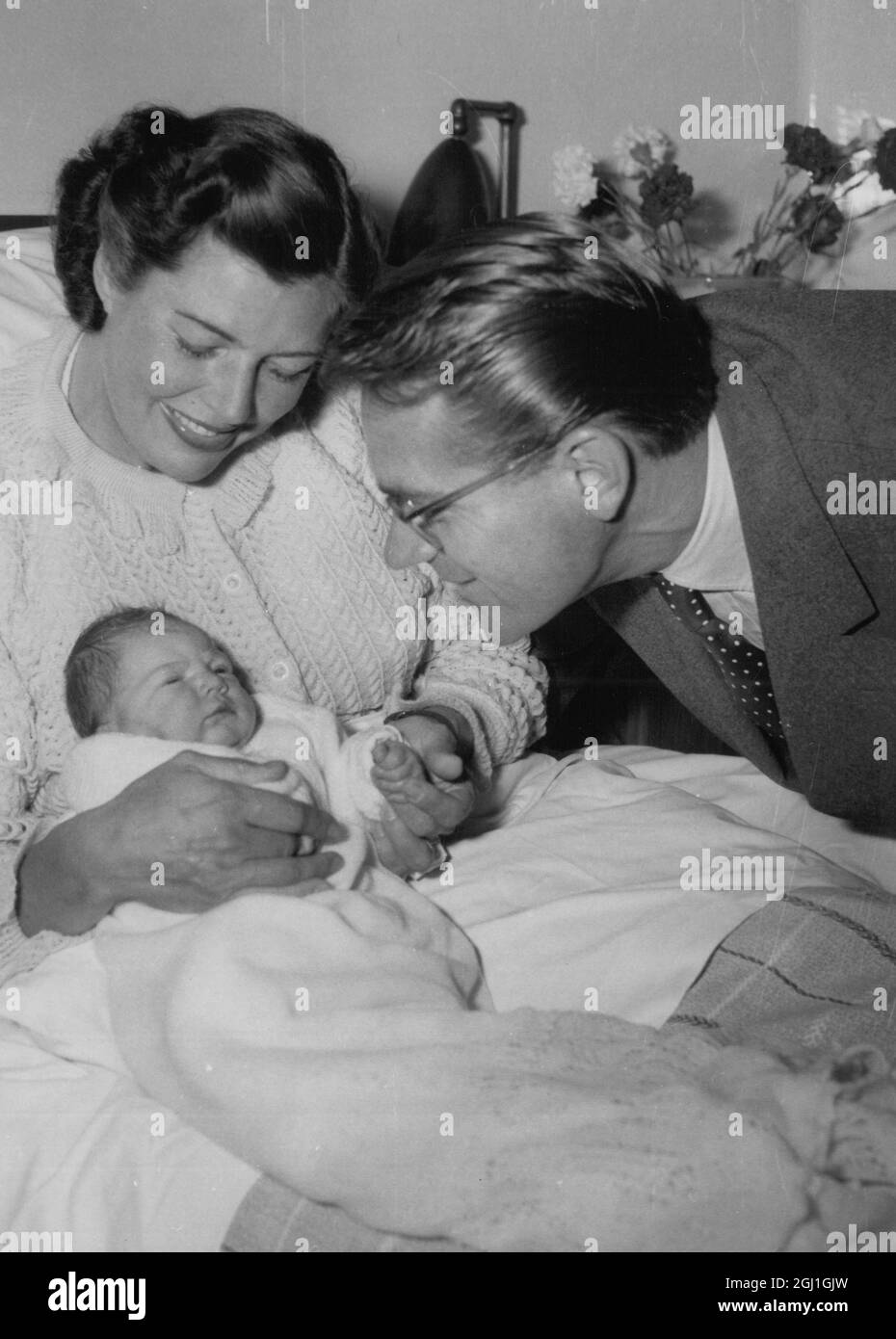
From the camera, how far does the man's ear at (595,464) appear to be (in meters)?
1.20

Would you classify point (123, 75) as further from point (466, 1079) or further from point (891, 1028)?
point (891, 1028)

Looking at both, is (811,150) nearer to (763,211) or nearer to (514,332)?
(763,211)

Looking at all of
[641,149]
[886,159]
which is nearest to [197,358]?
[641,149]

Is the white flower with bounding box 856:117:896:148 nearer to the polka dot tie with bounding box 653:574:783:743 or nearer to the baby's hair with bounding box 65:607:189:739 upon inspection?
the polka dot tie with bounding box 653:574:783:743

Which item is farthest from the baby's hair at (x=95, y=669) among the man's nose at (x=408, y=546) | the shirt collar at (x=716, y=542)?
the shirt collar at (x=716, y=542)

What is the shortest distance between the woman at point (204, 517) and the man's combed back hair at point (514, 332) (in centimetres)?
10

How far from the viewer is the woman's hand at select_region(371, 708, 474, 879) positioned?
1.27 meters

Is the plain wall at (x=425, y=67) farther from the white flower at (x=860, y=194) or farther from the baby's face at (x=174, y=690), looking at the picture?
the baby's face at (x=174, y=690)

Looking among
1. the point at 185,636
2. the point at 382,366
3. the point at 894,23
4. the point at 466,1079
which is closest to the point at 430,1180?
the point at 466,1079

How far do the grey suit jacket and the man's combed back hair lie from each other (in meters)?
0.15

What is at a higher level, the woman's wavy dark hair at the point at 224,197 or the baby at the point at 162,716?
the woman's wavy dark hair at the point at 224,197

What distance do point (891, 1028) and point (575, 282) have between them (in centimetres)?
73

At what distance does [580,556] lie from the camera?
4.20 ft

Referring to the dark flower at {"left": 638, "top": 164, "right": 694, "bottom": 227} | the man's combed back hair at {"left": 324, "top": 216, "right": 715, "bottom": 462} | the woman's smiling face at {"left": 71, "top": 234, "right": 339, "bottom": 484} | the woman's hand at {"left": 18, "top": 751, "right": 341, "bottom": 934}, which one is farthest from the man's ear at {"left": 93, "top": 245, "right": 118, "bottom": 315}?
the dark flower at {"left": 638, "top": 164, "right": 694, "bottom": 227}
